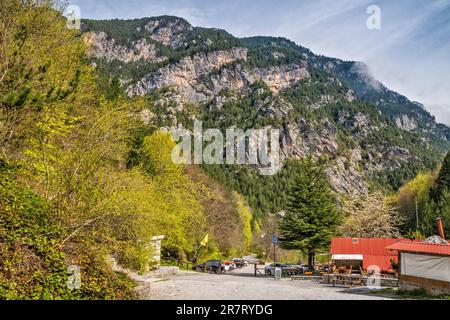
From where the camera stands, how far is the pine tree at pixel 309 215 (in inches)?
1451

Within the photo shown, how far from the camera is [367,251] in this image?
3550 centimetres

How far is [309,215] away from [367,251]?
663 centimetres

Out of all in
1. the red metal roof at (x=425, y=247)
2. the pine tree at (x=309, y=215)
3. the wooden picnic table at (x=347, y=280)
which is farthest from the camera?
the pine tree at (x=309, y=215)

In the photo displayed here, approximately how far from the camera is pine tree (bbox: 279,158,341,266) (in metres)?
36.8

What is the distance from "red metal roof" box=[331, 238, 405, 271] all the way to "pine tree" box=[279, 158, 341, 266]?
84.5 inches

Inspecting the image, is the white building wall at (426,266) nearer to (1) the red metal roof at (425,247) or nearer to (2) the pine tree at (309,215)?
(1) the red metal roof at (425,247)

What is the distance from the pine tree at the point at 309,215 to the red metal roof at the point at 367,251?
7.04 feet

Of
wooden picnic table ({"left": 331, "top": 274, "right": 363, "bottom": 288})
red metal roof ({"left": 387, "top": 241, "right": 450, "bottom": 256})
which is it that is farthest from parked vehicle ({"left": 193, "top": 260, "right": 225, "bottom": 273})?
red metal roof ({"left": 387, "top": 241, "right": 450, "bottom": 256})

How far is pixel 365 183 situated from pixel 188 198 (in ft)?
555

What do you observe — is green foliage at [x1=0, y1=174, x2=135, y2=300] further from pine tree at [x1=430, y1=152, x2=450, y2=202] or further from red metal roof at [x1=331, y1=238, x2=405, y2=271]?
pine tree at [x1=430, y1=152, x2=450, y2=202]

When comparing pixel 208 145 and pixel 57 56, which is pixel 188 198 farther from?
pixel 208 145

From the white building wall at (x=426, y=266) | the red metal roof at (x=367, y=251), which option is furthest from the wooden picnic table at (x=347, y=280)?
the red metal roof at (x=367, y=251)

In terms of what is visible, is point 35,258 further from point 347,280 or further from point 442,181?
point 442,181
